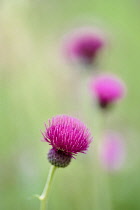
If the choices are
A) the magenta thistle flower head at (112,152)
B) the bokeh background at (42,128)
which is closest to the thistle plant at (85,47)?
the bokeh background at (42,128)

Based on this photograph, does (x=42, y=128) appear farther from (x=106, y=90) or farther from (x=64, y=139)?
(x=64, y=139)

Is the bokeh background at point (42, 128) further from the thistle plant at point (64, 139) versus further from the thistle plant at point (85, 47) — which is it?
the thistle plant at point (64, 139)

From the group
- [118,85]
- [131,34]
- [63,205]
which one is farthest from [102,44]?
[131,34]

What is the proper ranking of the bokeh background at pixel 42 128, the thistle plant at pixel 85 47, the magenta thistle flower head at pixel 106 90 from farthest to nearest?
the thistle plant at pixel 85 47
the bokeh background at pixel 42 128
the magenta thistle flower head at pixel 106 90

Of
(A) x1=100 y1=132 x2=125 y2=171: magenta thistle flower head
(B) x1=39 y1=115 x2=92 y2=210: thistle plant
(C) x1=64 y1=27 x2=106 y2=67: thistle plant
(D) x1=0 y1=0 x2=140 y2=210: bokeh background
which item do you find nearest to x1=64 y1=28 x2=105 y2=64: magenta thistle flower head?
(C) x1=64 y1=27 x2=106 y2=67: thistle plant

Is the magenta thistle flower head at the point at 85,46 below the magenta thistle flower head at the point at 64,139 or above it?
above

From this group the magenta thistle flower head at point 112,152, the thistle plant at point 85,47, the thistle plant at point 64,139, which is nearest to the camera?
the thistle plant at point 64,139

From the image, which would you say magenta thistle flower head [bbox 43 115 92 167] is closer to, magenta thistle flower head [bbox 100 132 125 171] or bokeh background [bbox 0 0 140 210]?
bokeh background [bbox 0 0 140 210]

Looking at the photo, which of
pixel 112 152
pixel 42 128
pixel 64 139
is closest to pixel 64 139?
pixel 64 139
